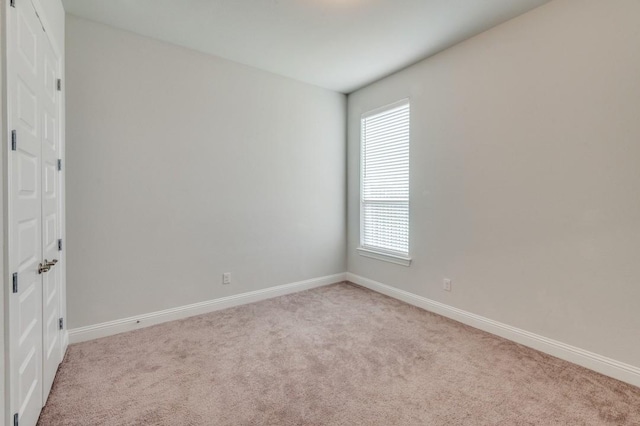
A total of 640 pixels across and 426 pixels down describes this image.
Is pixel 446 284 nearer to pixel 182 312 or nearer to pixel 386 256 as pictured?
pixel 386 256

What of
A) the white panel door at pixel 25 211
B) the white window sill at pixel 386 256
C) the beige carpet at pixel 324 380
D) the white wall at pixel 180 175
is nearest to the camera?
the white panel door at pixel 25 211

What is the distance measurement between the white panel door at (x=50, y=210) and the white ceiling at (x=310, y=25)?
876 mm

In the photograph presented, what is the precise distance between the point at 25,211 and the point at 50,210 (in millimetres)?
589

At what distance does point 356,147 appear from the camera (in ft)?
14.3

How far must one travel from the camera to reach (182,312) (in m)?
3.18

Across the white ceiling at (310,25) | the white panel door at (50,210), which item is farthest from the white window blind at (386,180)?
the white panel door at (50,210)

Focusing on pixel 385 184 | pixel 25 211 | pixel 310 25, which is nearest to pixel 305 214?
pixel 385 184

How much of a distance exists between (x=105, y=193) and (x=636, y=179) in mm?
4159

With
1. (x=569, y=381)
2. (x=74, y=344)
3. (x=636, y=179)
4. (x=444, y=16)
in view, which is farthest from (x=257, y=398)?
(x=444, y=16)

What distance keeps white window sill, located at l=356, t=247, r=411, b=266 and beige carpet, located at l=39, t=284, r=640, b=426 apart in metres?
0.80

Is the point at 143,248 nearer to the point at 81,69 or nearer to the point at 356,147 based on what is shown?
the point at 81,69

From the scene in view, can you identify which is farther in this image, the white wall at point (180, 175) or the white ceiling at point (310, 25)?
the white wall at point (180, 175)

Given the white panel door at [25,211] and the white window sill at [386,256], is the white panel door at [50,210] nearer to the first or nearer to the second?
the white panel door at [25,211]

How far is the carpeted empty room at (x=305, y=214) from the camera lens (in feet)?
5.97
